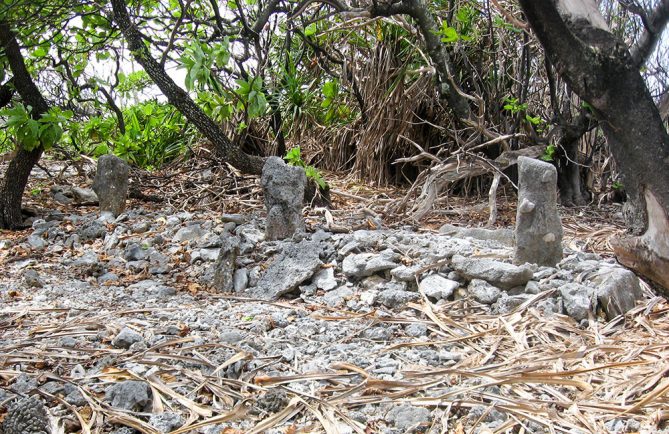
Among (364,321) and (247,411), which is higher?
(364,321)

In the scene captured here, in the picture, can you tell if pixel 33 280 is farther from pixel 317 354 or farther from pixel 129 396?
pixel 317 354

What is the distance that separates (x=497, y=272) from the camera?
9.52 feet

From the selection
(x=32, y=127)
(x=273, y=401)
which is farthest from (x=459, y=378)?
(x=32, y=127)

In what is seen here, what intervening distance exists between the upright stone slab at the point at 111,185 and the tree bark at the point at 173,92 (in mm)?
640

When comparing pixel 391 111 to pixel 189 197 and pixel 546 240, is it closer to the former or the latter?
pixel 189 197

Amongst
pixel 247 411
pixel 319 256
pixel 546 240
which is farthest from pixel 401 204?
pixel 247 411

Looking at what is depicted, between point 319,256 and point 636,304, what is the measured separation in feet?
5.12

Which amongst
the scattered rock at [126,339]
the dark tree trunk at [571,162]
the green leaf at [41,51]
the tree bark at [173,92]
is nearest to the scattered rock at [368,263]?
the scattered rock at [126,339]

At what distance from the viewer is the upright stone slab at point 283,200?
379cm

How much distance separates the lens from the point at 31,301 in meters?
3.15

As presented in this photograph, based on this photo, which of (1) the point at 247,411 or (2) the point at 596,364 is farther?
(2) the point at 596,364

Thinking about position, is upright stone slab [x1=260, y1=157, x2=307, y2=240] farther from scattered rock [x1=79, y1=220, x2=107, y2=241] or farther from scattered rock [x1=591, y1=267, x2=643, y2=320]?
scattered rock [x1=591, y1=267, x2=643, y2=320]

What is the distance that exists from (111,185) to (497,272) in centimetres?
305

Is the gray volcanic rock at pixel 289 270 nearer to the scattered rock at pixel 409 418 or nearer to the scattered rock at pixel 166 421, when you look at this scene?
the scattered rock at pixel 166 421
